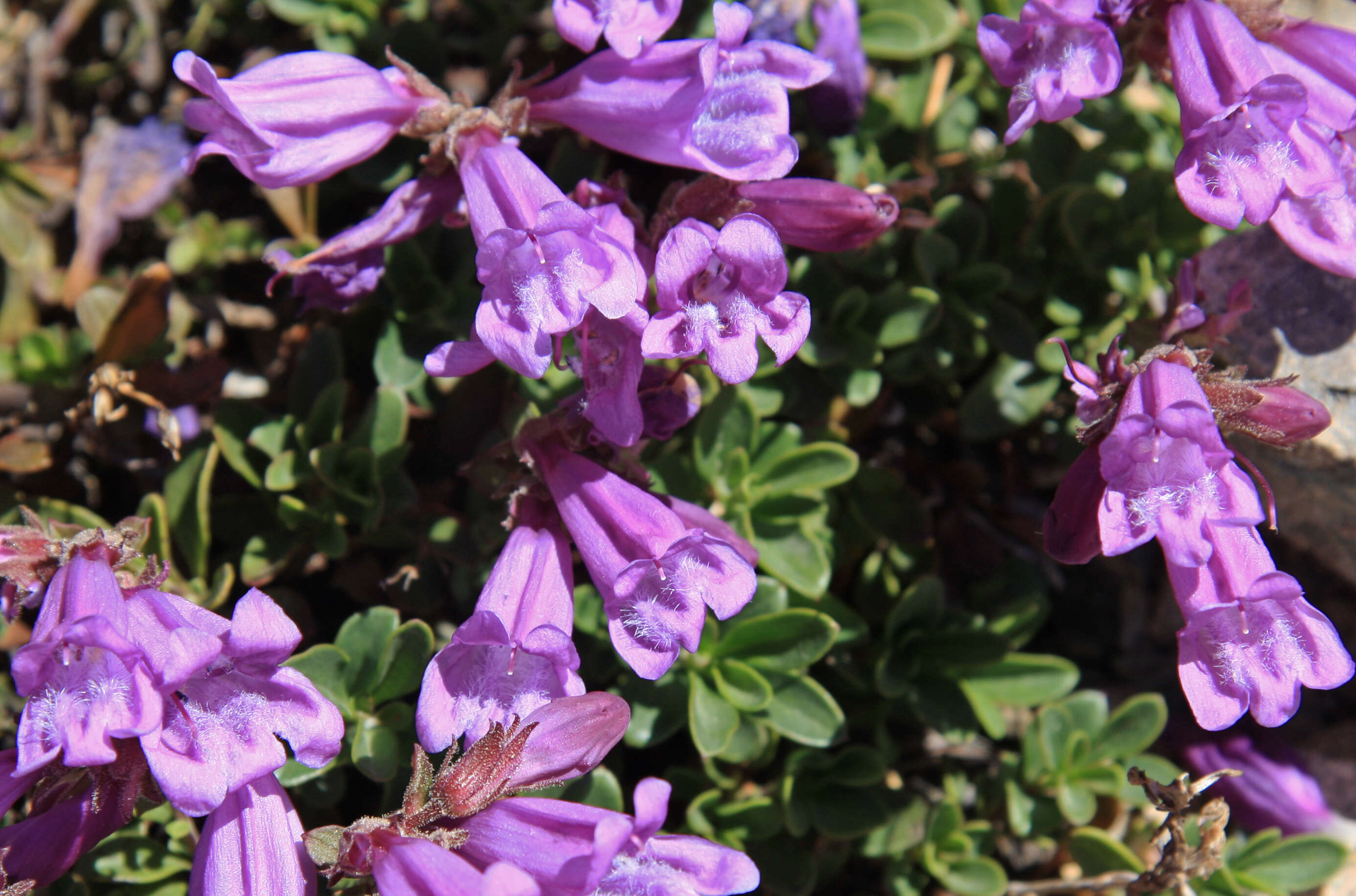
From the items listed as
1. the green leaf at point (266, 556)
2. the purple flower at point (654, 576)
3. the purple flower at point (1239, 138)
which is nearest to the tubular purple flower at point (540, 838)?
the purple flower at point (654, 576)

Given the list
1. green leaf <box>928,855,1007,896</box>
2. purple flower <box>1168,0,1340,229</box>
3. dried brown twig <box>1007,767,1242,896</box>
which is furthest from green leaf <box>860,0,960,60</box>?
green leaf <box>928,855,1007,896</box>

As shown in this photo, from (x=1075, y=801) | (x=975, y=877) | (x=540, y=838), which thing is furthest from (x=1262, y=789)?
(x=540, y=838)

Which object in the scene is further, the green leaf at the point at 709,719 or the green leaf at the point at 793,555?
the green leaf at the point at 793,555

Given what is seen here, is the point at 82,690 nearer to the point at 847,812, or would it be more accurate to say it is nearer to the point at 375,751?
the point at 375,751

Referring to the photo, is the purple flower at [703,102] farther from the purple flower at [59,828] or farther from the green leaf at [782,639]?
the purple flower at [59,828]

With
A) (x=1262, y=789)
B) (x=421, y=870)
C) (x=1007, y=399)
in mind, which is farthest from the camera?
(x=1262, y=789)

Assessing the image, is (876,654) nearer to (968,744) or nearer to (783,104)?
(968,744)
